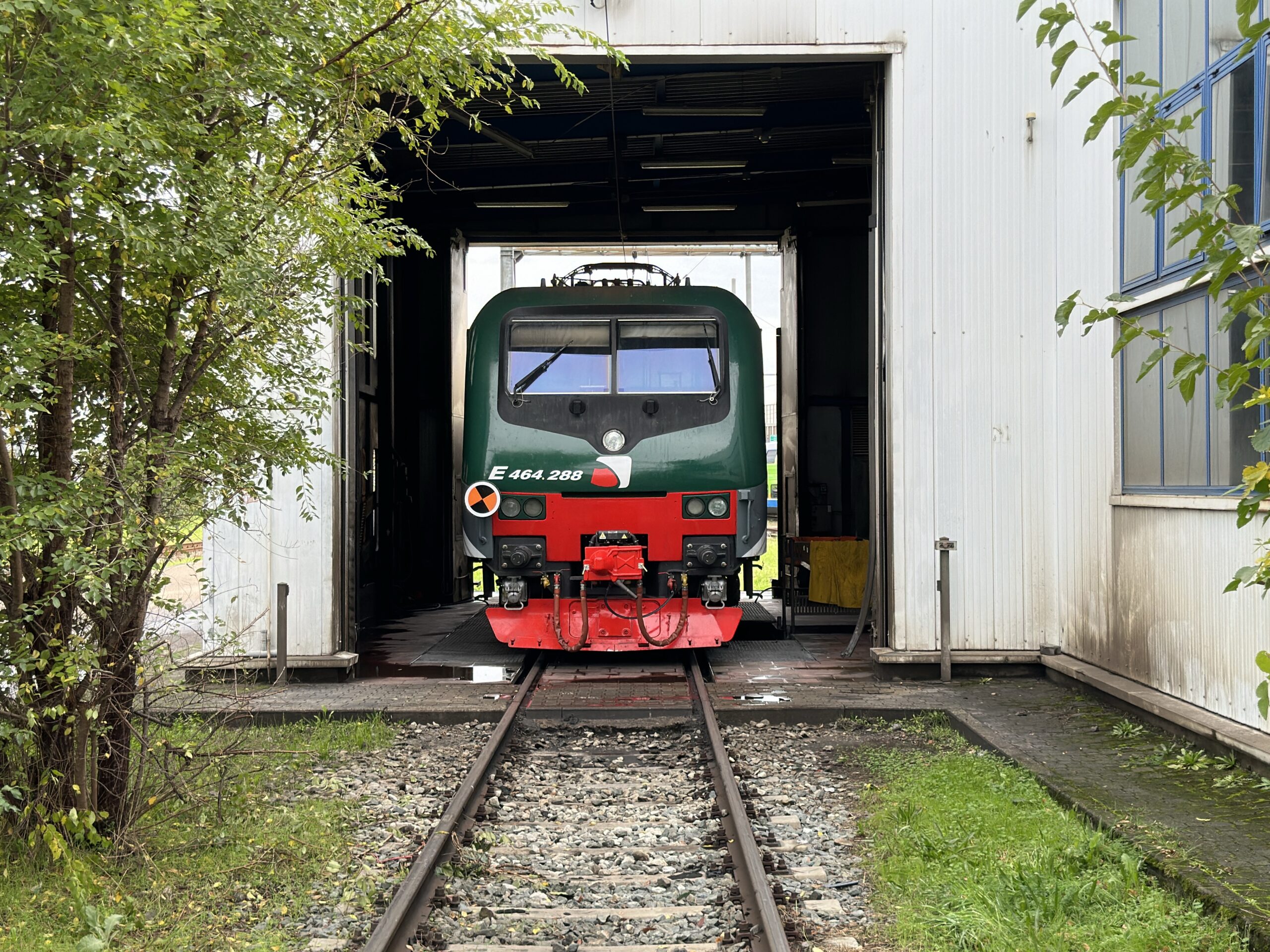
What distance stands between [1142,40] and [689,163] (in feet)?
21.9

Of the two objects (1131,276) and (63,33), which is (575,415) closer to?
(1131,276)

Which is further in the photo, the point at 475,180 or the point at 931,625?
the point at 475,180

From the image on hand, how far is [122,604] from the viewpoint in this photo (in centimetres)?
455

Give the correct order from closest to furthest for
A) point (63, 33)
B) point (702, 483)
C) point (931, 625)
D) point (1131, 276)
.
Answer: point (63, 33)
point (1131, 276)
point (931, 625)
point (702, 483)

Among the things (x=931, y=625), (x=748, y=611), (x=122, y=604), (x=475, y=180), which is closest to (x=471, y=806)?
(x=122, y=604)

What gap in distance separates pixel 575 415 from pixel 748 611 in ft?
17.4

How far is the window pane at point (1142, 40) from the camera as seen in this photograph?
7352mm

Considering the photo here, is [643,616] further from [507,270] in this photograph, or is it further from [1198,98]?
[507,270]

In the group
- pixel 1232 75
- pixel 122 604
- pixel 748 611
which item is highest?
pixel 1232 75

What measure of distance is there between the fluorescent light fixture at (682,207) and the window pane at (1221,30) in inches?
348

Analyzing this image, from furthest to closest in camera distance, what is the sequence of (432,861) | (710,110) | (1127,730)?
(710,110)
(1127,730)
(432,861)

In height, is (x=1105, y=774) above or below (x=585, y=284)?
below

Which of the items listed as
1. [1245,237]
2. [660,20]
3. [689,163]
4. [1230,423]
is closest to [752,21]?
[660,20]

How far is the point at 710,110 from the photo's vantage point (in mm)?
11930
